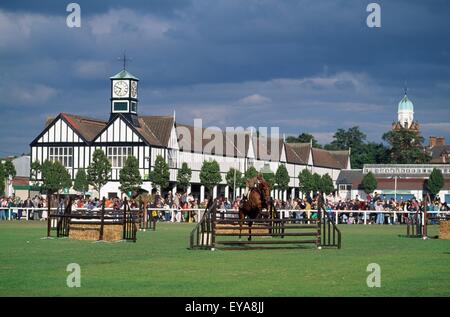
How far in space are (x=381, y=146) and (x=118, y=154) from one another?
10513 centimetres

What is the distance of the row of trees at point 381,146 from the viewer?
15275 cm

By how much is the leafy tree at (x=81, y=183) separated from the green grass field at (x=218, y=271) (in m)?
64.9

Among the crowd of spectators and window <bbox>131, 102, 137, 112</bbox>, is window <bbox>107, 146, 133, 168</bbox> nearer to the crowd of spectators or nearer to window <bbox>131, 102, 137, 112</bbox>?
window <bbox>131, 102, 137, 112</bbox>

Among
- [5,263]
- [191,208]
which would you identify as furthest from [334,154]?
[5,263]

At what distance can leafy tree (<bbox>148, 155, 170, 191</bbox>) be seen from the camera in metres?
89.3

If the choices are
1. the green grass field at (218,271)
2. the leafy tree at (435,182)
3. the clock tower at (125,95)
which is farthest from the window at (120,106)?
the green grass field at (218,271)

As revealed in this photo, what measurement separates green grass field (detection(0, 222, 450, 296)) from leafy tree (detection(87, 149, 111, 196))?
210 ft

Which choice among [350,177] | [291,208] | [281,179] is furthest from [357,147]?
[291,208]

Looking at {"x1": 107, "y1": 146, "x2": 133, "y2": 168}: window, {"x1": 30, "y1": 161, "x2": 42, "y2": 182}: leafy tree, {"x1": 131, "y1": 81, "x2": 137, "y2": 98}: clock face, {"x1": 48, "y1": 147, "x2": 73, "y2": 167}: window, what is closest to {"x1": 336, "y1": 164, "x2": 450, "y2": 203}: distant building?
{"x1": 131, "y1": 81, "x2": 137, "y2": 98}: clock face

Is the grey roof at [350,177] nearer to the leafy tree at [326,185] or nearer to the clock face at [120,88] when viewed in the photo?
Result: the leafy tree at [326,185]
